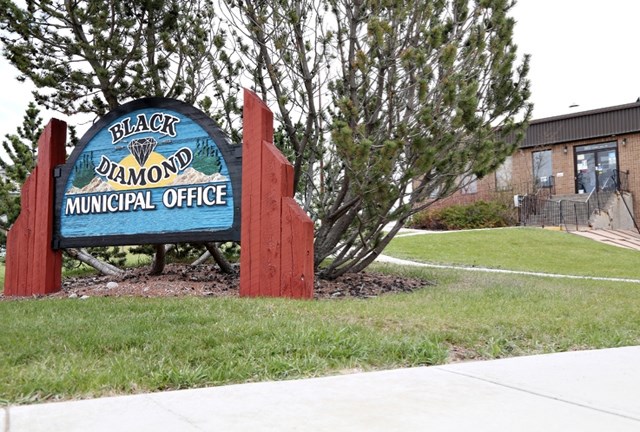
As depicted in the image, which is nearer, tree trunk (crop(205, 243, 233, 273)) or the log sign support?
the log sign support

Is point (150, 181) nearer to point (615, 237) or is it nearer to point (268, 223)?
point (268, 223)

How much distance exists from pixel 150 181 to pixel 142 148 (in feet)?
1.83

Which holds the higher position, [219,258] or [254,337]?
[219,258]

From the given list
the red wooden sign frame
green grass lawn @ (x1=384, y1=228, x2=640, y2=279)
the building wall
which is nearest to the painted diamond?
the red wooden sign frame

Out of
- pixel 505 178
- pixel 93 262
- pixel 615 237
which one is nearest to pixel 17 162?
pixel 93 262

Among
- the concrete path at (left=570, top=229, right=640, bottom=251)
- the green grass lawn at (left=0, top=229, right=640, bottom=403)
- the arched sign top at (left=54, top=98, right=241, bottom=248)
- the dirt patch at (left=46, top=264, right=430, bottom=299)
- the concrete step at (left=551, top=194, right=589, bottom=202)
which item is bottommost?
the green grass lawn at (left=0, top=229, right=640, bottom=403)

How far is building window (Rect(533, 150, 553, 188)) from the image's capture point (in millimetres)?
30812

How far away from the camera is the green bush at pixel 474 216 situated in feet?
92.1

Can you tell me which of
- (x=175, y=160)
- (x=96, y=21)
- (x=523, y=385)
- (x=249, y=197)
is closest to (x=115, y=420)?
(x=523, y=385)

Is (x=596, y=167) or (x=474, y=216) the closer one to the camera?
(x=474, y=216)

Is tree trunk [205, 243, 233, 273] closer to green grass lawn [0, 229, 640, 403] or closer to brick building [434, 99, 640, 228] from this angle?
green grass lawn [0, 229, 640, 403]

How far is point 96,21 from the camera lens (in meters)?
9.53

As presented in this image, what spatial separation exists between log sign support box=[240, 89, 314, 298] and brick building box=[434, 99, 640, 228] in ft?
67.9

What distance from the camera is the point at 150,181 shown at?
921 cm
